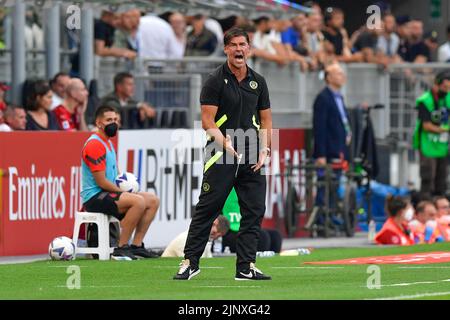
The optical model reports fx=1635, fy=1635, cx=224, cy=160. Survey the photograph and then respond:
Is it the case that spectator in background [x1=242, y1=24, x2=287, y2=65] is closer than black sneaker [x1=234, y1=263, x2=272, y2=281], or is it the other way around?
black sneaker [x1=234, y1=263, x2=272, y2=281]

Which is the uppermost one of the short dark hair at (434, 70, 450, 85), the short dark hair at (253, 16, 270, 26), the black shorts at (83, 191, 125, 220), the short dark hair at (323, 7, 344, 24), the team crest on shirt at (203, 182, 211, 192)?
the short dark hair at (323, 7, 344, 24)

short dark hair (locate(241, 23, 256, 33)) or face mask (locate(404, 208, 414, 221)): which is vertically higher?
short dark hair (locate(241, 23, 256, 33))

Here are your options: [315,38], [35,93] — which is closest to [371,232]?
[35,93]

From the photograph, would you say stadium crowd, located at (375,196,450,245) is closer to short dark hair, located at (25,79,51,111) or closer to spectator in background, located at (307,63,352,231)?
spectator in background, located at (307,63,352,231)

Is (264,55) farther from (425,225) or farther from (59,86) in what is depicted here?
(59,86)

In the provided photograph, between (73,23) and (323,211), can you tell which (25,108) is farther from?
(323,211)

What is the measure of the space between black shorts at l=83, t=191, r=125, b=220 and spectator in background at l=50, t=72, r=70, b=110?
3.81m

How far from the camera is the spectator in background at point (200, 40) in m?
27.0

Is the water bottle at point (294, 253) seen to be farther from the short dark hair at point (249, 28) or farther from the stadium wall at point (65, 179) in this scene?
the short dark hair at point (249, 28)

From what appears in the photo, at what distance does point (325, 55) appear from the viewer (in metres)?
28.1

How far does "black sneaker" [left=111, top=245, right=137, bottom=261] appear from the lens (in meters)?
17.9

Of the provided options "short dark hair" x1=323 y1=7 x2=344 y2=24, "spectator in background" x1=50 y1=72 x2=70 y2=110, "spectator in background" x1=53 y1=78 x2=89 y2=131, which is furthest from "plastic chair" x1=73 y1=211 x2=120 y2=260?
"short dark hair" x1=323 y1=7 x2=344 y2=24

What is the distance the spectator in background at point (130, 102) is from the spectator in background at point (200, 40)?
3713 mm
